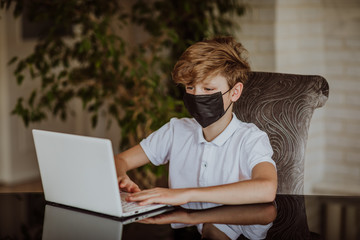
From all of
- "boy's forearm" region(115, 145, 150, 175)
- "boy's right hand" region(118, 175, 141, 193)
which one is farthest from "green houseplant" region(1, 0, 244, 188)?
"boy's right hand" region(118, 175, 141, 193)

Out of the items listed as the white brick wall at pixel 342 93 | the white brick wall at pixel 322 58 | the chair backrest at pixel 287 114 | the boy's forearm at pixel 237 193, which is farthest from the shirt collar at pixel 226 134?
the white brick wall at pixel 342 93

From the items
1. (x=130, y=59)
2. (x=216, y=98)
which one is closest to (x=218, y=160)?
(x=216, y=98)

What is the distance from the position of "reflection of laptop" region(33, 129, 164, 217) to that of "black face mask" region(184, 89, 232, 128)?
0.36 metres

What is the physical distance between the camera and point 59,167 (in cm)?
143

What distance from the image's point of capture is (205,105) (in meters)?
1.67

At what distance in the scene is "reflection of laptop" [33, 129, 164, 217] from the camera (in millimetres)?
1301

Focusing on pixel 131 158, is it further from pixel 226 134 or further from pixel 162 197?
pixel 162 197

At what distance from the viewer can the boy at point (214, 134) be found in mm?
1642

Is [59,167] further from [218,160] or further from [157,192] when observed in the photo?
[218,160]

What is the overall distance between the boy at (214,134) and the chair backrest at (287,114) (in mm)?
103

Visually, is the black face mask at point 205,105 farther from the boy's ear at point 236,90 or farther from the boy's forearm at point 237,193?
the boy's forearm at point 237,193

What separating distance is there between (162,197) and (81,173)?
0.21 m

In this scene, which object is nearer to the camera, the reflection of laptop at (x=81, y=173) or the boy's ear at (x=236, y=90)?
the reflection of laptop at (x=81, y=173)

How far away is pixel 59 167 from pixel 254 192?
50 centimetres
